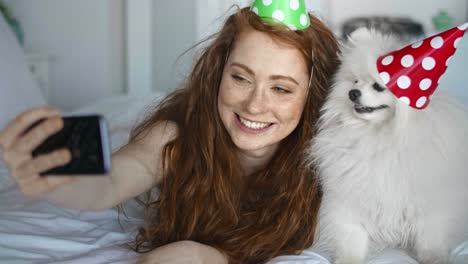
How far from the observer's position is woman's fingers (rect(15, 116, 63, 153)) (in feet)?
2.58

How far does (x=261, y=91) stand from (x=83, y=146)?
458 mm

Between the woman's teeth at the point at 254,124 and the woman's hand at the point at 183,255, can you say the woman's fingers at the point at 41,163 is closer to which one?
the woman's hand at the point at 183,255

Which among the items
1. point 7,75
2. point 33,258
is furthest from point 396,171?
point 7,75

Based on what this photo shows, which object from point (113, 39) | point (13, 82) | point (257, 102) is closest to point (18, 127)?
point (257, 102)

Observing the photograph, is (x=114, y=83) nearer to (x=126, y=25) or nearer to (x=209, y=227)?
(x=126, y=25)

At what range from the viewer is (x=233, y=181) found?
126 cm

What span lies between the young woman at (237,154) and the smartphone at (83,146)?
26cm

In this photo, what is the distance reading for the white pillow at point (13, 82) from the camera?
70.3 inches

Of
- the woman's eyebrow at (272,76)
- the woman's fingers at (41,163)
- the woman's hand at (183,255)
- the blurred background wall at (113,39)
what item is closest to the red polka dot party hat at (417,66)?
the woman's eyebrow at (272,76)

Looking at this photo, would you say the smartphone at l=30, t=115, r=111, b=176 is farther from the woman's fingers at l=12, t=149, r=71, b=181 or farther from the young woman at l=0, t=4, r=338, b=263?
the young woman at l=0, t=4, r=338, b=263

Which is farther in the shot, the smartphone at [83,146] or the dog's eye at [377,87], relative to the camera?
the dog's eye at [377,87]

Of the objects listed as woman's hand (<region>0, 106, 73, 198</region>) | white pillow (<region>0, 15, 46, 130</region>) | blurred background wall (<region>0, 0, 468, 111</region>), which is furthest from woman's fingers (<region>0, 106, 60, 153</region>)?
blurred background wall (<region>0, 0, 468, 111</region>)

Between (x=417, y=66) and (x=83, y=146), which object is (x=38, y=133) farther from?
(x=417, y=66)

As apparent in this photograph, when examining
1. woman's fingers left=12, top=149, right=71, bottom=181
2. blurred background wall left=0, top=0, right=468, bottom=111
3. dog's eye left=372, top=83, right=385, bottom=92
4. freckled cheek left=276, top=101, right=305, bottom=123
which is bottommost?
blurred background wall left=0, top=0, right=468, bottom=111
